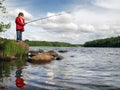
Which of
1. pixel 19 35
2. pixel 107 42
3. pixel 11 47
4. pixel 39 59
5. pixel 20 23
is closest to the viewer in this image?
pixel 11 47

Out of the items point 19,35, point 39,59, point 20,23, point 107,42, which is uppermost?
point 20,23

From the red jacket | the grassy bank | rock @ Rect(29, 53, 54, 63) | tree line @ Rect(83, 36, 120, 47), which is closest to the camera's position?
the grassy bank

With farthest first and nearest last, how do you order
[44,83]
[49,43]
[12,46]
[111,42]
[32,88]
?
[49,43] < [111,42] < [12,46] < [44,83] < [32,88]

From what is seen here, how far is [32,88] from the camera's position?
10.9 meters

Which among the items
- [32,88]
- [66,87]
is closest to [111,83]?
[66,87]

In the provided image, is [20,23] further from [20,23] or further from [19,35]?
[19,35]

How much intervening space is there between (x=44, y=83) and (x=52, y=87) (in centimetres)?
109

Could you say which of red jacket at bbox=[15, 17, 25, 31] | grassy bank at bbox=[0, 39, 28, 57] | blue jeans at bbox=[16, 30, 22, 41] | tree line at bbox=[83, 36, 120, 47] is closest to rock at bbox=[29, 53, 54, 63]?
grassy bank at bbox=[0, 39, 28, 57]

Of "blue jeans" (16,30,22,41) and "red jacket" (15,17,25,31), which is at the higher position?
"red jacket" (15,17,25,31)

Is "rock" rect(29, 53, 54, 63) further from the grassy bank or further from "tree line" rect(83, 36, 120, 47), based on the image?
"tree line" rect(83, 36, 120, 47)

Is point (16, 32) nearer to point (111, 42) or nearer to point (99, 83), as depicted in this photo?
point (99, 83)

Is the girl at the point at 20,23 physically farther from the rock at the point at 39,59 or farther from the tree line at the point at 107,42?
the tree line at the point at 107,42

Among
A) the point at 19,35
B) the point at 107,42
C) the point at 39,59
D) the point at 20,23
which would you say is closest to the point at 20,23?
the point at 20,23

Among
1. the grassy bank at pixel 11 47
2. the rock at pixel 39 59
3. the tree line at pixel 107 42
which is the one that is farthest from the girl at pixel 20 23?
the tree line at pixel 107 42
